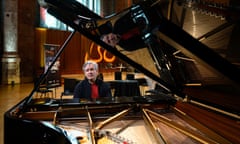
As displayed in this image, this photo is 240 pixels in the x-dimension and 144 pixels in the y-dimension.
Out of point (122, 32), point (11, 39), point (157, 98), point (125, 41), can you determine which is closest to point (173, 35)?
point (122, 32)

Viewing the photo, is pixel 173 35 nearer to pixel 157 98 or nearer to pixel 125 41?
pixel 125 41

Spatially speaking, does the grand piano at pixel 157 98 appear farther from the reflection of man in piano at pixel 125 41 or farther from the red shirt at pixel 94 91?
the red shirt at pixel 94 91

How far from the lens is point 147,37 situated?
107cm

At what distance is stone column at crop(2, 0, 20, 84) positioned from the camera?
359 inches

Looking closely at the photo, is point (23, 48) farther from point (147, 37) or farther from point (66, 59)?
point (147, 37)

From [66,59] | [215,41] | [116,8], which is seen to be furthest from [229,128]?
[116,8]

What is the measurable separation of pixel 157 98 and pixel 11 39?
835 cm

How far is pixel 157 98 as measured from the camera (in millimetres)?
2580

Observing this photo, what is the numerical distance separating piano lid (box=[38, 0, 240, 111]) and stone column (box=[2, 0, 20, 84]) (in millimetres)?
8013

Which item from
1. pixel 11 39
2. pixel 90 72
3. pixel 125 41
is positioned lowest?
pixel 90 72

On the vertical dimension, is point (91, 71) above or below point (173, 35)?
below

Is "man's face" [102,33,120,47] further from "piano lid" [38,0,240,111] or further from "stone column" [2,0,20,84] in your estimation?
"stone column" [2,0,20,84]

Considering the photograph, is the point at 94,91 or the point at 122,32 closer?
the point at 122,32

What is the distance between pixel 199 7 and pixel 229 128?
89 cm
